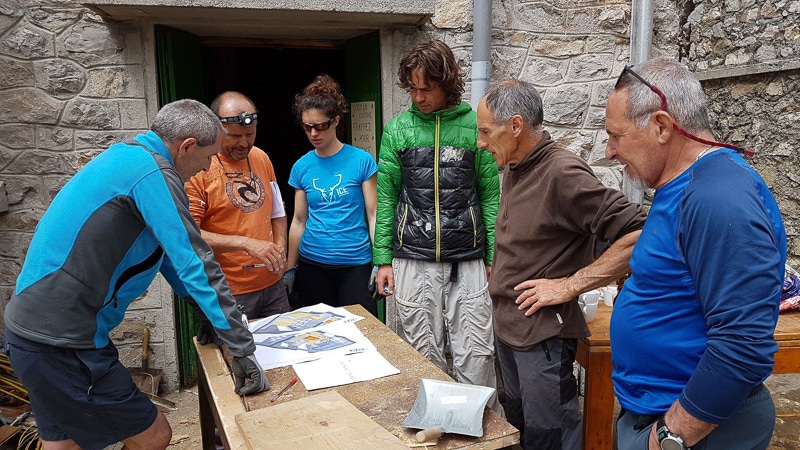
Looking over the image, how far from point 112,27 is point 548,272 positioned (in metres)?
3.13

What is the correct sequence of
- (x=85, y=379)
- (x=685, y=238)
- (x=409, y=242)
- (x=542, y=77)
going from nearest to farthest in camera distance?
1. (x=685, y=238)
2. (x=85, y=379)
3. (x=409, y=242)
4. (x=542, y=77)

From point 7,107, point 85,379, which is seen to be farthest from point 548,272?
point 7,107

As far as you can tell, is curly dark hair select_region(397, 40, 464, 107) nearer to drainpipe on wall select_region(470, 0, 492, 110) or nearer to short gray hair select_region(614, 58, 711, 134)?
drainpipe on wall select_region(470, 0, 492, 110)

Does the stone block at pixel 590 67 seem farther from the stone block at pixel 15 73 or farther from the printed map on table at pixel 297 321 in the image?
the stone block at pixel 15 73

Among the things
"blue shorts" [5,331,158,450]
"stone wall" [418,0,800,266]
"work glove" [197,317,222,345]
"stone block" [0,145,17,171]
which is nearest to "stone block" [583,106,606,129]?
"stone wall" [418,0,800,266]

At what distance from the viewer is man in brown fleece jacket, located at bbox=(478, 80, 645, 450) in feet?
6.56

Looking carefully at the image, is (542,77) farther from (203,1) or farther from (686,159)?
(686,159)

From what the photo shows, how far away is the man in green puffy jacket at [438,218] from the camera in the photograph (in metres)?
2.78

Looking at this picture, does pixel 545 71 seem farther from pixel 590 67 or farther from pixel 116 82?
pixel 116 82

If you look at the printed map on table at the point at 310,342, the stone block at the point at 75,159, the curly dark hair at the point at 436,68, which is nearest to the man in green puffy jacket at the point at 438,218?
the curly dark hair at the point at 436,68

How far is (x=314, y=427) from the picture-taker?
Answer: 58.9 inches

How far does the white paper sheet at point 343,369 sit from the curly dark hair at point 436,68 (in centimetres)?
139

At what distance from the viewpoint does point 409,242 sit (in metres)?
2.87

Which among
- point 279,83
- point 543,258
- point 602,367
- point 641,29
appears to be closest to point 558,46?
point 641,29
